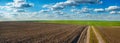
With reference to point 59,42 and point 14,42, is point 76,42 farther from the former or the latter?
point 14,42

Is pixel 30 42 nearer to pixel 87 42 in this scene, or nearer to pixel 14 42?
pixel 14 42

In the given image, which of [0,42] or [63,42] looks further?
[63,42]

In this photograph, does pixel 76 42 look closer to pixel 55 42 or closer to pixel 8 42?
pixel 55 42

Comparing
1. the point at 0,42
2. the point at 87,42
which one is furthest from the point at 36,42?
the point at 87,42

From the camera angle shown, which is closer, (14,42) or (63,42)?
(14,42)

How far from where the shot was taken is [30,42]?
21109 mm

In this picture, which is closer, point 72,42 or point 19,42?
point 19,42

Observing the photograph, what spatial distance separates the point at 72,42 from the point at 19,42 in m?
5.88

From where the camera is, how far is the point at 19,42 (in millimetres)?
20828

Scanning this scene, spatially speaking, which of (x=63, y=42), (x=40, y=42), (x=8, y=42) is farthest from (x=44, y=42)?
(x=8, y=42)

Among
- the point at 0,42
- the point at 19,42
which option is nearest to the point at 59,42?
the point at 19,42

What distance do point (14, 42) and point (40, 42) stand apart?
2645 mm

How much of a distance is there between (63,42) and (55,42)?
93 cm

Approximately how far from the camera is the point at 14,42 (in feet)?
67.9
